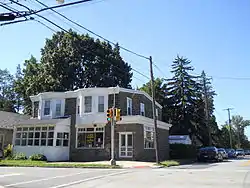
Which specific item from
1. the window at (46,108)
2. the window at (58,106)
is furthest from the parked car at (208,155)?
the window at (46,108)

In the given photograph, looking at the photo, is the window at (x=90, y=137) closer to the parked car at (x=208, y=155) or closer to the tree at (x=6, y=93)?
the parked car at (x=208, y=155)

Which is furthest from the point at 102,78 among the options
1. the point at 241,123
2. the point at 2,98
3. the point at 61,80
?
the point at 241,123

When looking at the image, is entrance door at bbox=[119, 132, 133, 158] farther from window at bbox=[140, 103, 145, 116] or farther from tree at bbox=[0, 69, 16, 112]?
tree at bbox=[0, 69, 16, 112]

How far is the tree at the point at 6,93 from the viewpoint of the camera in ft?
191

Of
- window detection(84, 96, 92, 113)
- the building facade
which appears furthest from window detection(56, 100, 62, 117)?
window detection(84, 96, 92, 113)

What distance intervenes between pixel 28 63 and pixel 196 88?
1233 inches

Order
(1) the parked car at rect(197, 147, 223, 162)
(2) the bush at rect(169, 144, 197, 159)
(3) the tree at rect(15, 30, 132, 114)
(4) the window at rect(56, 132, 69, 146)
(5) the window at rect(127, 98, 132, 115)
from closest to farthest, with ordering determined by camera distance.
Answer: (4) the window at rect(56, 132, 69, 146)
(5) the window at rect(127, 98, 132, 115)
(1) the parked car at rect(197, 147, 223, 162)
(2) the bush at rect(169, 144, 197, 159)
(3) the tree at rect(15, 30, 132, 114)

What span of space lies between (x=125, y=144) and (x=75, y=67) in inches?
779

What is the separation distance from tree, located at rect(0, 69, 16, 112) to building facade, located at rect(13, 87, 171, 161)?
99.3 ft

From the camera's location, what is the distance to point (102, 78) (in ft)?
143

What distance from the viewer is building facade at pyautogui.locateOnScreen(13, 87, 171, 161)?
2736cm

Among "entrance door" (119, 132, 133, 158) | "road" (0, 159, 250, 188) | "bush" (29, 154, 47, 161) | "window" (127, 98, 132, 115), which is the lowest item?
"road" (0, 159, 250, 188)

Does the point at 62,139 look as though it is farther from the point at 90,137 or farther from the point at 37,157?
the point at 37,157

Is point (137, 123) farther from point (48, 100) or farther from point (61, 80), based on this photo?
point (61, 80)
